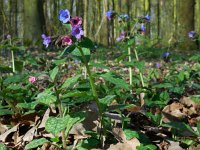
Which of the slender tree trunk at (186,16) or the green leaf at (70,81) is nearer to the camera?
the green leaf at (70,81)

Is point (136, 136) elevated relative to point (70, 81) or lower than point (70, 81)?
lower

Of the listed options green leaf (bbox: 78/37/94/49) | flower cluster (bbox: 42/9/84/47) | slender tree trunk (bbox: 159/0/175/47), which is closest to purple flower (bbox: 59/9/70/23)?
flower cluster (bbox: 42/9/84/47)

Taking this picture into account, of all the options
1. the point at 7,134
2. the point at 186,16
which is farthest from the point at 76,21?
the point at 186,16

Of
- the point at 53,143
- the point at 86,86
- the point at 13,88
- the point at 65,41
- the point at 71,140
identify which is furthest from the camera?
the point at 13,88

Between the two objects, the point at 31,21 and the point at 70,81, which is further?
the point at 31,21

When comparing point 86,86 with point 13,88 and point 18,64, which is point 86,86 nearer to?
point 13,88

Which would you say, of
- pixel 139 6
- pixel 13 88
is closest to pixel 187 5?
pixel 13 88

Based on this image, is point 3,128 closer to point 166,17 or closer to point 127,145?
point 127,145

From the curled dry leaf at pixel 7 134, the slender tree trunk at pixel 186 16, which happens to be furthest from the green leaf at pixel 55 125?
the slender tree trunk at pixel 186 16

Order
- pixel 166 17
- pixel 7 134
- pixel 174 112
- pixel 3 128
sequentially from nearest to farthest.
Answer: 1. pixel 7 134
2. pixel 3 128
3. pixel 174 112
4. pixel 166 17

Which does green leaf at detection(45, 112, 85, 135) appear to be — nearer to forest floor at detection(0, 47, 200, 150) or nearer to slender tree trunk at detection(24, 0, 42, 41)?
forest floor at detection(0, 47, 200, 150)

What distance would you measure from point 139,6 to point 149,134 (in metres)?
26.6

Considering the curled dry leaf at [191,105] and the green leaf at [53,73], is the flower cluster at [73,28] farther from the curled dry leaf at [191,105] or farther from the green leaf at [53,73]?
the curled dry leaf at [191,105]

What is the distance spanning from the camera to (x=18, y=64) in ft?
10.5
